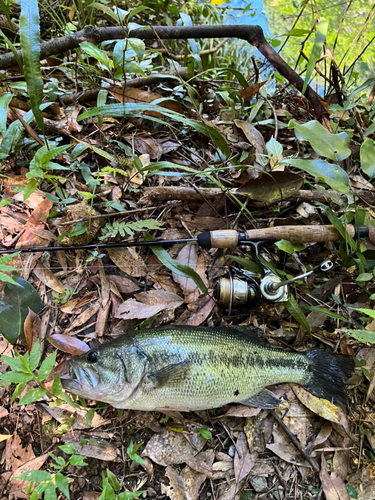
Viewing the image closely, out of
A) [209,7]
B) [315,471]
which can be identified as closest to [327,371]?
[315,471]

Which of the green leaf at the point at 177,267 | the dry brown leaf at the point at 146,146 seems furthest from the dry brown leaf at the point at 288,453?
the dry brown leaf at the point at 146,146

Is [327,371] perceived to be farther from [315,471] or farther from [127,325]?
[127,325]

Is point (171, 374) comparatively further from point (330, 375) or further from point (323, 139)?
point (323, 139)

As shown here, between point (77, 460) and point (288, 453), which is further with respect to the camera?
point (288, 453)

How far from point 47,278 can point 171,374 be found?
143 centimetres

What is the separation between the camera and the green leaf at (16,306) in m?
2.53

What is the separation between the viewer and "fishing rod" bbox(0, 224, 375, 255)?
104 inches

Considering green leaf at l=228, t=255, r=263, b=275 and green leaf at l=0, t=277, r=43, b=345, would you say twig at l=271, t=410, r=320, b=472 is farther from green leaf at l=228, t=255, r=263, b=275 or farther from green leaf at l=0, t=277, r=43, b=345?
green leaf at l=0, t=277, r=43, b=345

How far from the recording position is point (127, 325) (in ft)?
8.97

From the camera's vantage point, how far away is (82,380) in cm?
229

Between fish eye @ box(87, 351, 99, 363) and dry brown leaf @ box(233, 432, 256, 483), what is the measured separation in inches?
55.9

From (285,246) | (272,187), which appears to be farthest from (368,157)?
(285,246)

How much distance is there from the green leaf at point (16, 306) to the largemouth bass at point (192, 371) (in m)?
0.64

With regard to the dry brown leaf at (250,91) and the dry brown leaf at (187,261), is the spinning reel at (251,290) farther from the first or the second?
the dry brown leaf at (250,91)
